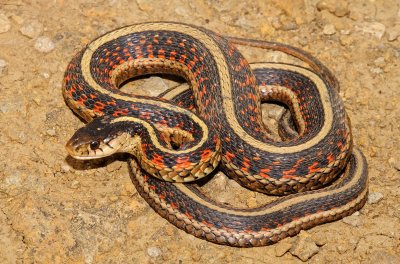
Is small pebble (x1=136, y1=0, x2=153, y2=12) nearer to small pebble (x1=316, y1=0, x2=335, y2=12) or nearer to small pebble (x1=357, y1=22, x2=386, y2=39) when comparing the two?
small pebble (x1=316, y1=0, x2=335, y2=12)

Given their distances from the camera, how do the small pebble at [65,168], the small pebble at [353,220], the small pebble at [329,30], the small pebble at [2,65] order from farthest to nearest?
the small pebble at [329,30], the small pebble at [2,65], the small pebble at [65,168], the small pebble at [353,220]

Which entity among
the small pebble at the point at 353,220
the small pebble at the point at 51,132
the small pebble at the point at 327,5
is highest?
the small pebble at the point at 327,5

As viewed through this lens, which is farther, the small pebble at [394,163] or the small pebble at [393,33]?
the small pebble at [393,33]

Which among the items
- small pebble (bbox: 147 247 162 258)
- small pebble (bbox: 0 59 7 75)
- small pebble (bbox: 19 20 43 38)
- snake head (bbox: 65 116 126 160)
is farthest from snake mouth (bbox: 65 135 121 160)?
small pebble (bbox: 19 20 43 38)

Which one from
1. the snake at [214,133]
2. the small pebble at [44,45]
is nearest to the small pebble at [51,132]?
the snake at [214,133]

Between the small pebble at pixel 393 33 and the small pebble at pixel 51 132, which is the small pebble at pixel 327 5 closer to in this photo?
the small pebble at pixel 393 33

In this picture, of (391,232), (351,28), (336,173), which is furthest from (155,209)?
(351,28)

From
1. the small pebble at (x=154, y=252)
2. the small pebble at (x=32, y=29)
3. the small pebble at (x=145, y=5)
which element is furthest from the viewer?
the small pebble at (x=145, y=5)
